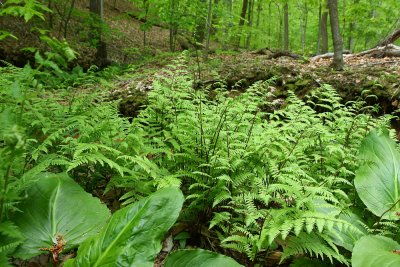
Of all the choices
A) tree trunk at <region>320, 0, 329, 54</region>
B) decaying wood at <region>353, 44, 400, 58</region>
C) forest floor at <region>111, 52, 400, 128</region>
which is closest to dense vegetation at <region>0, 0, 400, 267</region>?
forest floor at <region>111, 52, 400, 128</region>

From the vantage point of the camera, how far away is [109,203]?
9.80 ft

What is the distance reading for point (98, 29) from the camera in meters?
11.2

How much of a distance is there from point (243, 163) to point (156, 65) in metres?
8.26

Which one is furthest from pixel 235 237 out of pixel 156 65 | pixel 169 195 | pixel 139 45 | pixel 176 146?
pixel 139 45

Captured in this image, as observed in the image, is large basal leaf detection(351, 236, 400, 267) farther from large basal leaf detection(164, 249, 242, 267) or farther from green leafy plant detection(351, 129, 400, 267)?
large basal leaf detection(164, 249, 242, 267)

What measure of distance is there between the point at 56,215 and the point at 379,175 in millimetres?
2838

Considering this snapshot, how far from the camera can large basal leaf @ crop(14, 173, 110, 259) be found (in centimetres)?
206

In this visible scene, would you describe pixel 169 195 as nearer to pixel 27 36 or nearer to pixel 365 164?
pixel 365 164

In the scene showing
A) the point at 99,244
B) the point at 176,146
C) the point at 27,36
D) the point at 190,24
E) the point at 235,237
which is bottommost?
the point at 235,237

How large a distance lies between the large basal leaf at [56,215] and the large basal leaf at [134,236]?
35 cm

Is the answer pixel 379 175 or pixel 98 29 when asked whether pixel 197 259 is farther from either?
pixel 98 29

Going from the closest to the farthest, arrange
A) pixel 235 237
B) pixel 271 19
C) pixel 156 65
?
1. pixel 235 237
2. pixel 156 65
3. pixel 271 19

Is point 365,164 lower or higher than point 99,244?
higher

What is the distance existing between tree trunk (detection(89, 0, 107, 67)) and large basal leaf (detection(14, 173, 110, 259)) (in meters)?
9.16
